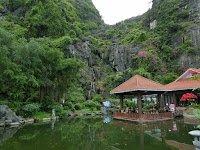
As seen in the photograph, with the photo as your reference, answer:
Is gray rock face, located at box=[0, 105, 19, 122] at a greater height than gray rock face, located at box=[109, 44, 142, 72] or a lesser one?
lesser

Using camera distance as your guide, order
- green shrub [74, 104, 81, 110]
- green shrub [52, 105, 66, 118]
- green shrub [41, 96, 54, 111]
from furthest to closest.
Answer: green shrub [74, 104, 81, 110] → green shrub [41, 96, 54, 111] → green shrub [52, 105, 66, 118]

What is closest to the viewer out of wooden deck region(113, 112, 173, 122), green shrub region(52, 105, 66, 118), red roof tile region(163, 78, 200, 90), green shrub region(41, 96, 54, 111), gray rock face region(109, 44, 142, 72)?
wooden deck region(113, 112, 173, 122)

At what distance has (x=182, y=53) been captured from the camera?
2612 centimetres

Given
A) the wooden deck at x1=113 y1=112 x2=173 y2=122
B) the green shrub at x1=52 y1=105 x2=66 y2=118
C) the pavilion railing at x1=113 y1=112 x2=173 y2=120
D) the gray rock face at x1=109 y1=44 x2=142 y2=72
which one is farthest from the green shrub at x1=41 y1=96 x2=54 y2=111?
the gray rock face at x1=109 y1=44 x2=142 y2=72

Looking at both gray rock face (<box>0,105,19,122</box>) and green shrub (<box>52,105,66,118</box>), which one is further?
green shrub (<box>52,105,66,118</box>)

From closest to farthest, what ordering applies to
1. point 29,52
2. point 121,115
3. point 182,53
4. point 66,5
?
point 121,115 < point 29,52 < point 182,53 < point 66,5

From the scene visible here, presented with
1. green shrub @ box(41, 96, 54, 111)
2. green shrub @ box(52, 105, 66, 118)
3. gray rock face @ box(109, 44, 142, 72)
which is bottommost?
green shrub @ box(52, 105, 66, 118)

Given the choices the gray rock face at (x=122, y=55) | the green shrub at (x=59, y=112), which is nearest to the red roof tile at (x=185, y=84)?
the green shrub at (x=59, y=112)

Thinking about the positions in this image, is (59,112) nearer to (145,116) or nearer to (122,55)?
(145,116)

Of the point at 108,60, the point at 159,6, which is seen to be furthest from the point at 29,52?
the point at 159,6

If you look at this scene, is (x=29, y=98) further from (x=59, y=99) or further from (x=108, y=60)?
(x=108, y=60)

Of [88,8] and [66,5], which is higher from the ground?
[88,8]

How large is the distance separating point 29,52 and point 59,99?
25.1ft

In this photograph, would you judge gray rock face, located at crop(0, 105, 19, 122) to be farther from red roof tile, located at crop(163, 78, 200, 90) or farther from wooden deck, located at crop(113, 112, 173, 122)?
red roof tile, located at crop(163, 78, 200, 90)
